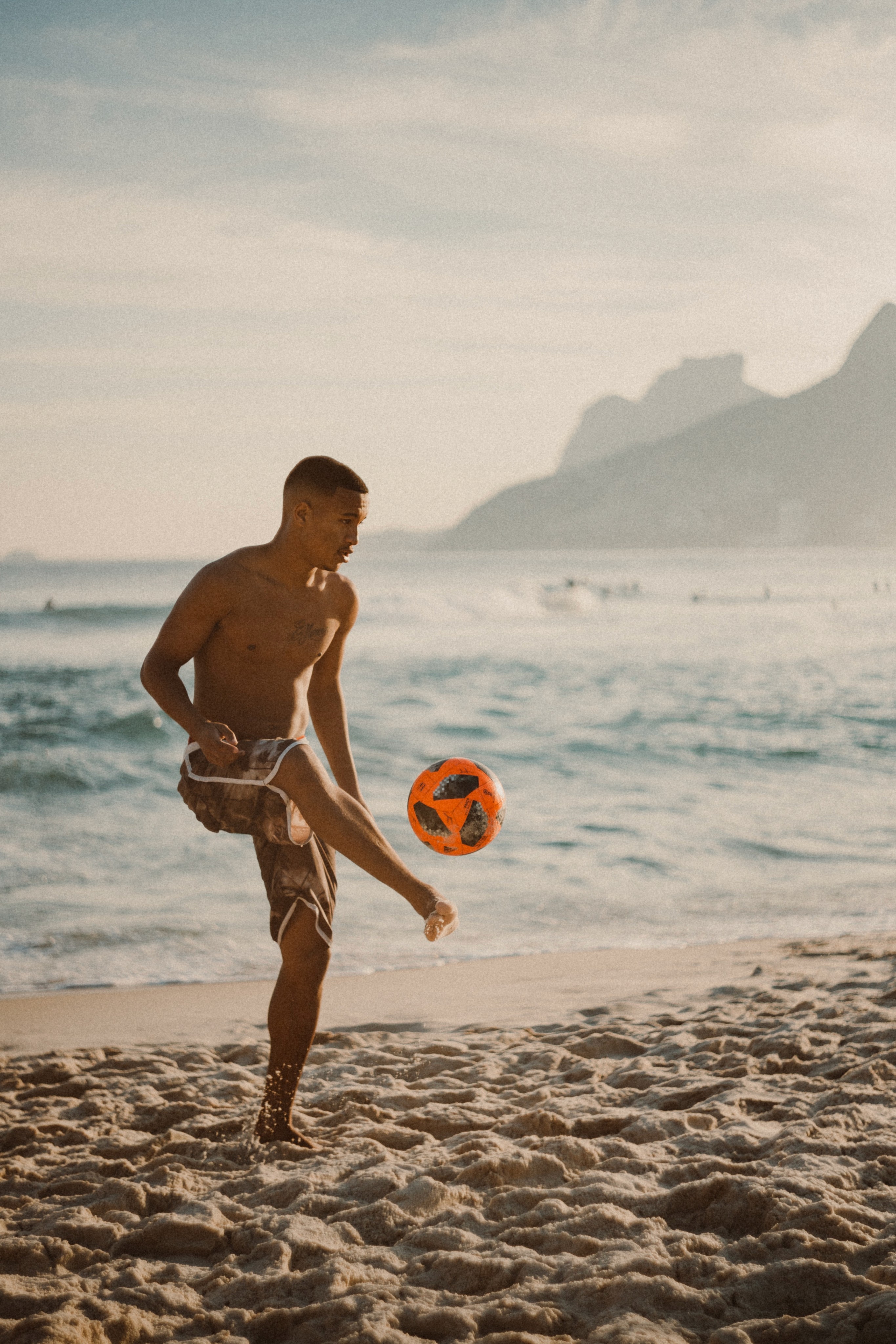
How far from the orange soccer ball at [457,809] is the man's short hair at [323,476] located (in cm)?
100

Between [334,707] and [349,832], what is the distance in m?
0.73

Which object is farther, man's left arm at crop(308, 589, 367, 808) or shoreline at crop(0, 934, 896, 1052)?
shoreline at crop(0, 934, 896, 1052)

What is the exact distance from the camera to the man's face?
139 inches

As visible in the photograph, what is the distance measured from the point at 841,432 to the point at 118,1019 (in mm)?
193964

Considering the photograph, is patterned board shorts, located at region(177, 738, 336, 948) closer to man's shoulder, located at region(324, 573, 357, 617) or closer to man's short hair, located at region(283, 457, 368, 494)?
man's shoulder, located at region(324, 573, 357, 617)

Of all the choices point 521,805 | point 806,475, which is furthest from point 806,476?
point 521,805

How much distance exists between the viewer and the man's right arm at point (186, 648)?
3.34 m

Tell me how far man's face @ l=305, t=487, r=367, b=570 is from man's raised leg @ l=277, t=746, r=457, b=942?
2.02 feet

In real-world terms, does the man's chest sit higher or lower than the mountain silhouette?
lower

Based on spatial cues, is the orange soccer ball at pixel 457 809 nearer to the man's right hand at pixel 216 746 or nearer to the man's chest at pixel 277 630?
the man's chest at pixel 277 630

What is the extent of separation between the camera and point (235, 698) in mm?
3611

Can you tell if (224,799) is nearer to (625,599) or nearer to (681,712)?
(681,712)

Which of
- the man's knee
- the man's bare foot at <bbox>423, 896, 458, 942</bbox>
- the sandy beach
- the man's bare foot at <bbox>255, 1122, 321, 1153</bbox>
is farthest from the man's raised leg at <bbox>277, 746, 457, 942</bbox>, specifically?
the man's bare foot at <bbox>255, 1122, 321, 1153</bbox>

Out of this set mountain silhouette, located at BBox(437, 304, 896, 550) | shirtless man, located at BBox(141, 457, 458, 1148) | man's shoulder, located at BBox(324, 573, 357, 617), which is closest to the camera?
shirtless man, located at BBox(141, 457, 458, 1148)
